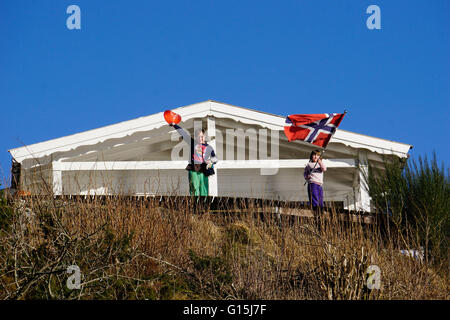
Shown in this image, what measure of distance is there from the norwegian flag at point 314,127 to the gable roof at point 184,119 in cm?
112

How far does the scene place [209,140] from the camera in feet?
42.0

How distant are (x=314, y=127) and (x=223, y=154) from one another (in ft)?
11.5

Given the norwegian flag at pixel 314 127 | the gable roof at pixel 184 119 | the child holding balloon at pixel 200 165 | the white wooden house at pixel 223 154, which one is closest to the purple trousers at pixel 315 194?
the norwegian flag at pixel 314 127

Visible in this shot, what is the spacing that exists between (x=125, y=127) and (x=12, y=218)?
17.5ft

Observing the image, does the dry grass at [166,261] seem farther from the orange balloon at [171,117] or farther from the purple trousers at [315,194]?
the orange balloon at [171,117]

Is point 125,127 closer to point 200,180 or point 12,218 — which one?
point 200,180

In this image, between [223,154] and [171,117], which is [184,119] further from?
[223,154]

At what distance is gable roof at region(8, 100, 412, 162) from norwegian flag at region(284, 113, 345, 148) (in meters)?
1.12

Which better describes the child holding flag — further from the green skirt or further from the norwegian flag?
the green skirt

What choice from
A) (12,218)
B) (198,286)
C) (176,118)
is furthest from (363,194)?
(12,218)

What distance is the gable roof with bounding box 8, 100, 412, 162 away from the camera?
11.8 m

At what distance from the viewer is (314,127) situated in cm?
1087

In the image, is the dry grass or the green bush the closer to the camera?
the dry grass

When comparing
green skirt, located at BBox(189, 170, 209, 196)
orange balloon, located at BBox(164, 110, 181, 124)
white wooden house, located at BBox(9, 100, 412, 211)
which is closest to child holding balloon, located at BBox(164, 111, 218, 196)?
green skirt, located at BBox(189, 170, 209, 196)
